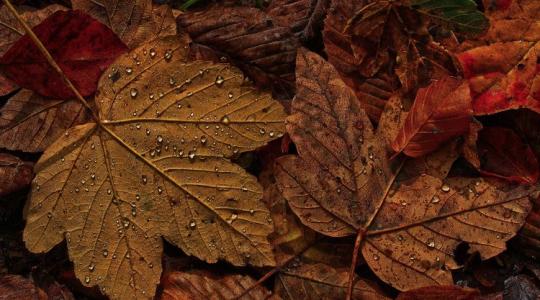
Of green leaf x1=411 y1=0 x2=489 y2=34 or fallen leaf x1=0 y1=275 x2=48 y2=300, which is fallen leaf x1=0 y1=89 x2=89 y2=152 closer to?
fallen leaf x1=0 y1=275 x2=48 y2=300

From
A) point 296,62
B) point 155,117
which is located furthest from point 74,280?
point 296,62

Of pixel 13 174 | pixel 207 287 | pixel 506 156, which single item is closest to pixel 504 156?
pixel 506 156

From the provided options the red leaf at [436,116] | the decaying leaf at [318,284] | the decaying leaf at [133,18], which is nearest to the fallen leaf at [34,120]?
the decaying leaf at [133,18]

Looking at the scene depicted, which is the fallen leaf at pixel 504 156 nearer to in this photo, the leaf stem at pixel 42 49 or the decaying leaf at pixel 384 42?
the decaying leaf at pixel 384 42

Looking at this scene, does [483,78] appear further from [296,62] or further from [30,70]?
[30,70]

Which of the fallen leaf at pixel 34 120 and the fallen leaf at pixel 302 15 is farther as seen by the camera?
the fallen leaf at pixel 302 15

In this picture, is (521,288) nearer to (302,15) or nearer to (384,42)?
(384,42)

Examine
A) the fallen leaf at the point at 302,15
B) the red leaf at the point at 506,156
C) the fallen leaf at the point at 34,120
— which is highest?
the fallen leaf at the point at 302,15
